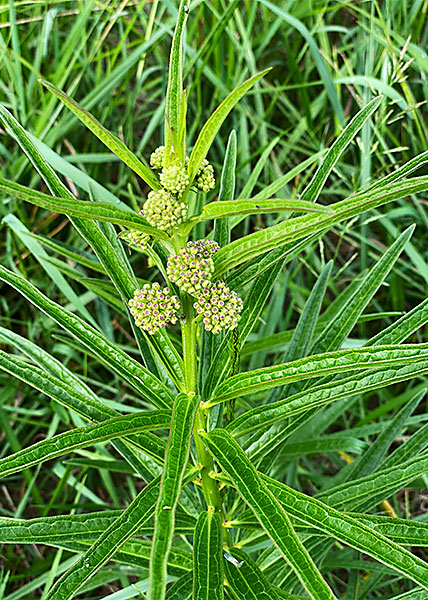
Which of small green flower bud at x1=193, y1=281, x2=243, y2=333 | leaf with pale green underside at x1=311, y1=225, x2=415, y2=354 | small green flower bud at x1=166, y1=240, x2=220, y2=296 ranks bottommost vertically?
small green flower bud at x1=193, y1=281, x2=243, y2=333

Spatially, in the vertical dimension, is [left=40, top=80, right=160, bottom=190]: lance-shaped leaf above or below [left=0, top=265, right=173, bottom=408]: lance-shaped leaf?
above

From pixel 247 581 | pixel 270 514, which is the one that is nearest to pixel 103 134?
pixel 270 514

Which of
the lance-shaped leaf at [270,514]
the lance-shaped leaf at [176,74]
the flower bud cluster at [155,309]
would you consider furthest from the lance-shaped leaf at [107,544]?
the lance-shaped leaf at [176,74]

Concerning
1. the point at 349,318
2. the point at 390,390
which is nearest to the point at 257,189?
the point at 390,390

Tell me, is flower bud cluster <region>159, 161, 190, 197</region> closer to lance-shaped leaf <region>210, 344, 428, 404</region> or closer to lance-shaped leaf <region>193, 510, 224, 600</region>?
lance-shaped leaf <region>210, 344, 428, 404</region>

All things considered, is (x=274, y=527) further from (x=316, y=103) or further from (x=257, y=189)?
(x=316, y=103)

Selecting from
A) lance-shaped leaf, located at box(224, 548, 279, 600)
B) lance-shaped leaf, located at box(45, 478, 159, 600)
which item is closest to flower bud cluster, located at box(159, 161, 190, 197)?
lance-shaped leaf, located at box(45, 478, 159, 600)
